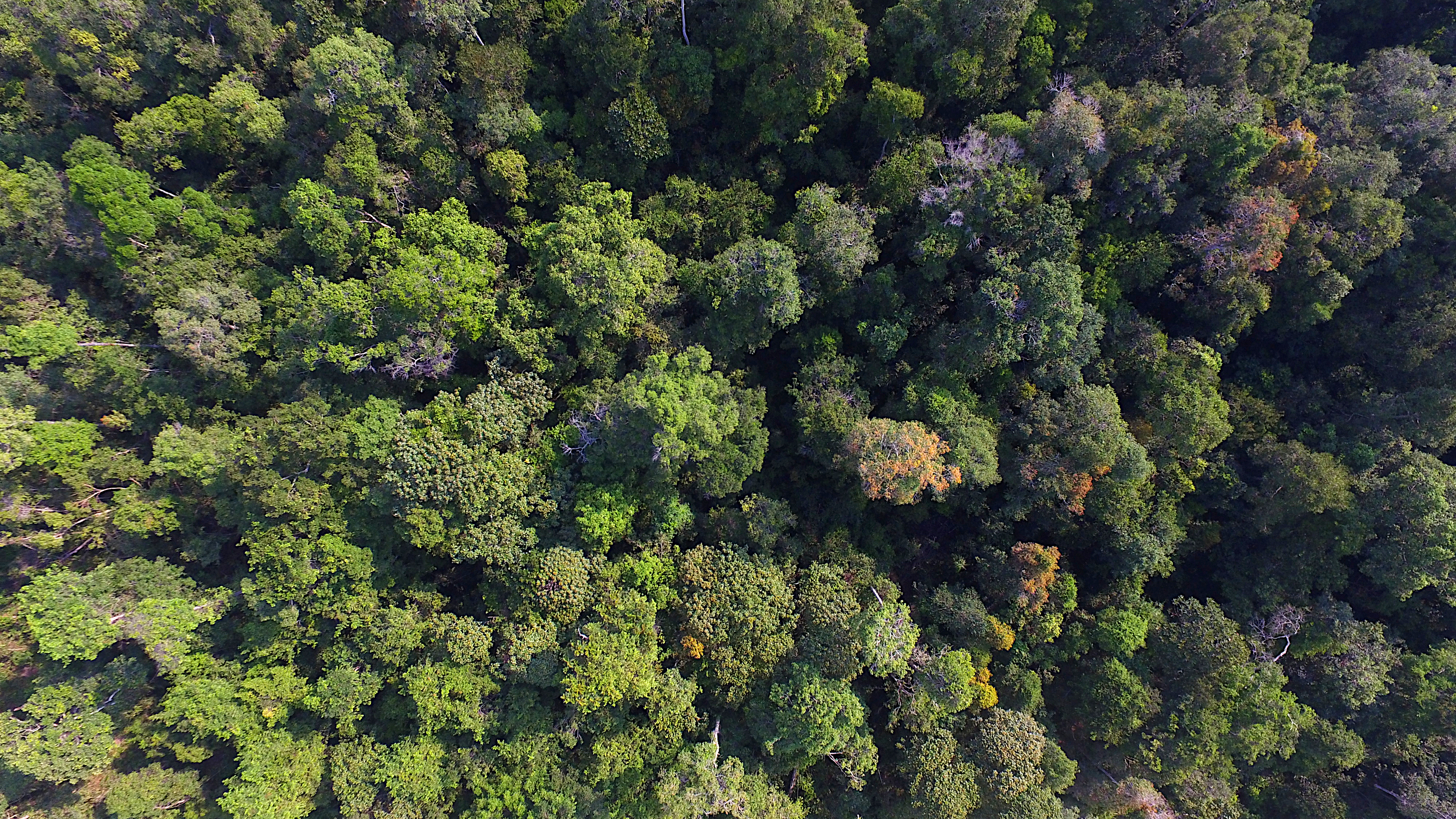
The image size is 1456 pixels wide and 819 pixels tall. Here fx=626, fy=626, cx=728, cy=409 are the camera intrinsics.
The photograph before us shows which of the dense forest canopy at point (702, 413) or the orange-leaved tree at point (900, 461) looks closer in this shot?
the dense forest canopy at point (702, 413)

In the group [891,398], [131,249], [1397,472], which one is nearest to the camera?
[131,249]

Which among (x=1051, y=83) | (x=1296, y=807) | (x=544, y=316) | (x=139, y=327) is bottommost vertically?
(x=1296, y=807)

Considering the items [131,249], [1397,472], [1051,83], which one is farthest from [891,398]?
[131,249]

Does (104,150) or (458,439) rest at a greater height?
(104,150)

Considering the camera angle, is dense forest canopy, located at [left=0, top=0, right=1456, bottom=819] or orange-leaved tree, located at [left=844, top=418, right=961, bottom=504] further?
orange-leaved tree, located at [left=844, top=418, right=961, bottom=504]

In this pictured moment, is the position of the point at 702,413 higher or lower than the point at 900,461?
lower

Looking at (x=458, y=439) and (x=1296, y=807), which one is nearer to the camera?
(x=458, y=439)

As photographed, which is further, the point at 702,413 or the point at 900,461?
the point at 900,461

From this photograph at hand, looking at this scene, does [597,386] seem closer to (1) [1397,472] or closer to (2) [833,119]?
(2) [833,119]
